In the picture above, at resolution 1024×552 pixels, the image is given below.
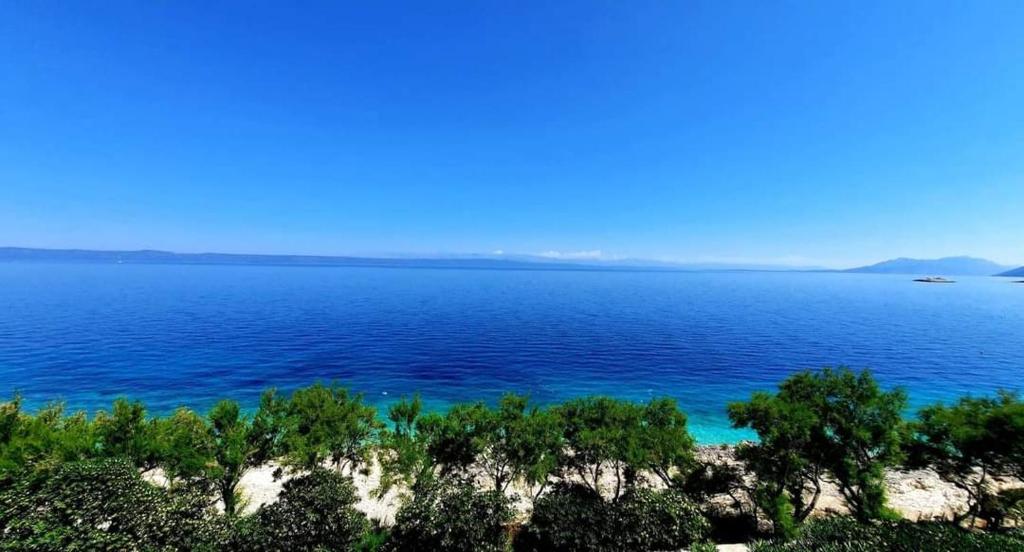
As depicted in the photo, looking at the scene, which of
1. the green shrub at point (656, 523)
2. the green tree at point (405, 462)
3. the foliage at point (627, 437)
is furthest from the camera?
the foliage at point (627, 437)

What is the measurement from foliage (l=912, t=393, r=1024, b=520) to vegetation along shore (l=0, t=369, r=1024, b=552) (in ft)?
0.28

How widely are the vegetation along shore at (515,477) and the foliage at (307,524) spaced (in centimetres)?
7

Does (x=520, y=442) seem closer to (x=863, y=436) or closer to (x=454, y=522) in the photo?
(x=454, y=522)

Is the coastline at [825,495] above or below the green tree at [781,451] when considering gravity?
below

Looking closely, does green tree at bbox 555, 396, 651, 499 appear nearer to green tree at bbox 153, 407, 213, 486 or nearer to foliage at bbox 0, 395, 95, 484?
green tree at bbox 153, 407, 213, 486

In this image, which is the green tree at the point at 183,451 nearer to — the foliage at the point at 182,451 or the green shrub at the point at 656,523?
the foliage at the point at 182,451

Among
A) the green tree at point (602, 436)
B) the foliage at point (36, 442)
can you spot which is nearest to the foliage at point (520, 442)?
the green tree at point (602, 436)

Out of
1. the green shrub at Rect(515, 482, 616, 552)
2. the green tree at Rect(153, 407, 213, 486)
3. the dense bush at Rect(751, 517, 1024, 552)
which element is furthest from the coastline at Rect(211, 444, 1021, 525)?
the dense bush at Rect(751, 517, 1024, 552)

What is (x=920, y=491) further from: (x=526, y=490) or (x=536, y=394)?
(x=536, y=394)

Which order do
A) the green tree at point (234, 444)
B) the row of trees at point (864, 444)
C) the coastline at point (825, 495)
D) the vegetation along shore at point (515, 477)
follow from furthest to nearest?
1. the coastline at point (825, 495)
2. the green tree at point (234, 444)
3. the row of trees at point (864, 444)
4. the vegetation along shore at point (515, 477)

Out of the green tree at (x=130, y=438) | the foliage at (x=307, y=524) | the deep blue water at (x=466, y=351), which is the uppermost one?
the green tree at (x=130, y=438)

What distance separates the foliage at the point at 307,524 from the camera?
14789 mm

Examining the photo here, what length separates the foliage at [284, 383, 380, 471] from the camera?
73.1 feet

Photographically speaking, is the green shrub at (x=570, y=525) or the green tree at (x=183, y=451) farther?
the green tree at (x=183, y=451)
